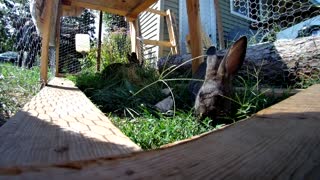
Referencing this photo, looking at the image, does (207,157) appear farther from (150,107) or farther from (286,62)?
(286,62)

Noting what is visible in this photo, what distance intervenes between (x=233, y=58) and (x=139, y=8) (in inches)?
104

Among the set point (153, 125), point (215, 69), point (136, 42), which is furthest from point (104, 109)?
point (136, 42)

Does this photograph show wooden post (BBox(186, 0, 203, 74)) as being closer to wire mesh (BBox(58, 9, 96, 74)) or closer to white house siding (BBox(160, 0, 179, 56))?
white house siding (BBox(160, 0, 179, 56))

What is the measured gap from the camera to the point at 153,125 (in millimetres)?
1646

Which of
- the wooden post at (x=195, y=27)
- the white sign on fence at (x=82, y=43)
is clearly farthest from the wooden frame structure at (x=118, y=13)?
the white sign on fence at (x=82, y=43)

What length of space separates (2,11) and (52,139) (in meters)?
21.2

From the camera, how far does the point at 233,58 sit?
1655 millimetres

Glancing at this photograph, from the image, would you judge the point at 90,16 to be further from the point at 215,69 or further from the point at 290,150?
the point at 290,150

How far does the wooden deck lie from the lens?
360mm

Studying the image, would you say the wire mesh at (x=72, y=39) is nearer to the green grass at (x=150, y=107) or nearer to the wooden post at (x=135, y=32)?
the wooden post at (x=135, y=32)

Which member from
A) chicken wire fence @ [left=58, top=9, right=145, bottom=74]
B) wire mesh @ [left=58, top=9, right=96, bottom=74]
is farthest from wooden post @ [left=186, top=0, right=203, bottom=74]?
wire mesh @ [left=58, top=9, right=96, bottom=74]

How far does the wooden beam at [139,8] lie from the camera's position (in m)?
3.67

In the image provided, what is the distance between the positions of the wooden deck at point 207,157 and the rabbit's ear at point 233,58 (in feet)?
2.92

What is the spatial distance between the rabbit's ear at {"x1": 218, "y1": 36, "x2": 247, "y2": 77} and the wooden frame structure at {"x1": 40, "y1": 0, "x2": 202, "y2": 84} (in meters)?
0.82
